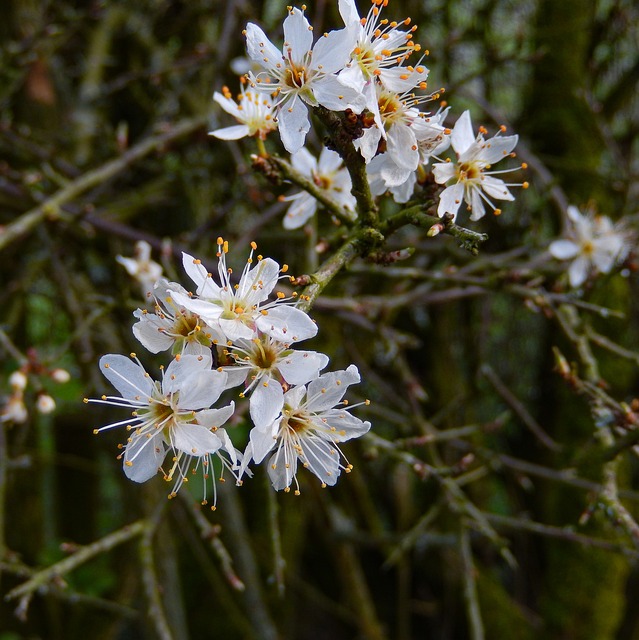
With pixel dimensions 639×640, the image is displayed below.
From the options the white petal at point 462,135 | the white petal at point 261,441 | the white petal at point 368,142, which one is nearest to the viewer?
the white petal at point 261,441

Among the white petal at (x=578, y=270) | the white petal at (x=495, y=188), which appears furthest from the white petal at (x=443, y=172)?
the white petal at (x=578, y=270)

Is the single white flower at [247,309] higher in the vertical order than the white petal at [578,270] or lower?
lower

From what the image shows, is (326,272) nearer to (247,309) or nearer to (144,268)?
(247,309)

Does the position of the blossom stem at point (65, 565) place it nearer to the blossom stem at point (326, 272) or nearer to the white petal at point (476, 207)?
the blossom stem at point (326, 272)

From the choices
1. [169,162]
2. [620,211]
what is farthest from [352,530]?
[169,162]

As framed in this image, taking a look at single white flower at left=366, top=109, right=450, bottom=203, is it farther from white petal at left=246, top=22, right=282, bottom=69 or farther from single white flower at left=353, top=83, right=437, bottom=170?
white petal at left=246, top=22, right=282, bottom=69

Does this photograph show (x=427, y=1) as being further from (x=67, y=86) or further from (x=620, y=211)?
(x=67, y=86)

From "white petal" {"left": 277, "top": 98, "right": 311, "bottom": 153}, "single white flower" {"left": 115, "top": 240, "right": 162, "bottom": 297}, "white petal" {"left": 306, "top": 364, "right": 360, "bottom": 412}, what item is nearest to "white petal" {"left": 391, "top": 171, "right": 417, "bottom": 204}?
"white petal" {"left": 277, "top": 98, "right": 311, "bottom": 153}
